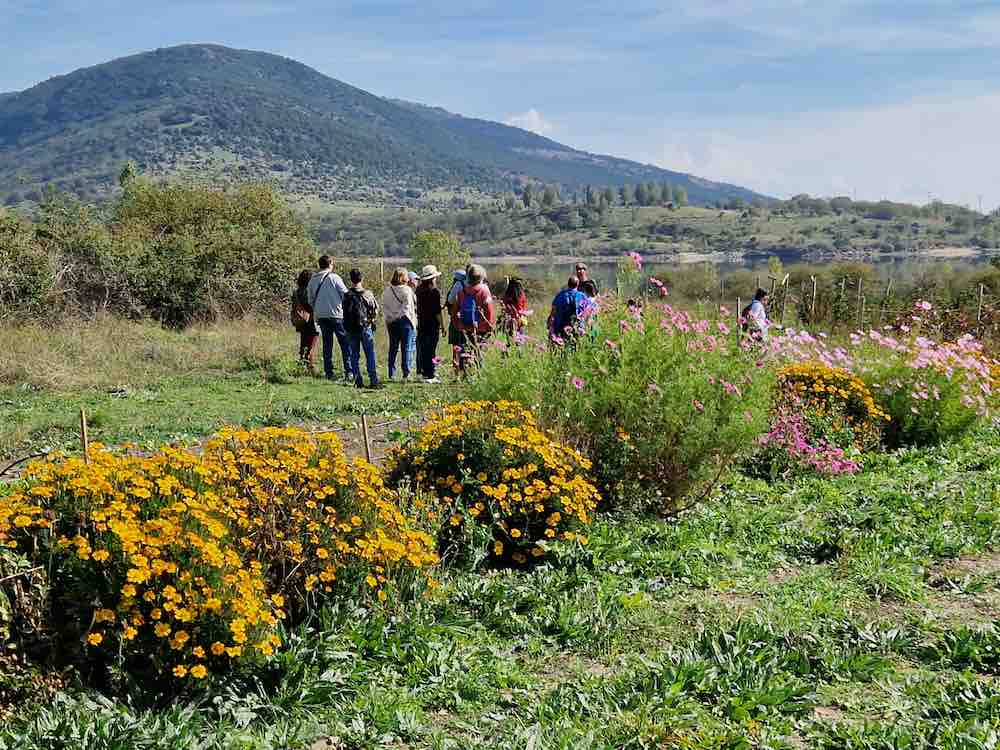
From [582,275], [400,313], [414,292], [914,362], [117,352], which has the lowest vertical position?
[117,352]

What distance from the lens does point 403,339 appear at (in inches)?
535

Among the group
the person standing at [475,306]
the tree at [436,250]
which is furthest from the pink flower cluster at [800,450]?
the tree at [436,250]

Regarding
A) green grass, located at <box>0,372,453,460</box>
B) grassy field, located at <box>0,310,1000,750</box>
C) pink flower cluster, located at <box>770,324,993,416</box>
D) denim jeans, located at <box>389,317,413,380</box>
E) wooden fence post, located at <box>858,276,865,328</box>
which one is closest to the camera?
grassy field, located at <box>0,310,1000,750</box>

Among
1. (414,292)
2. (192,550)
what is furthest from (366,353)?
(192,550)

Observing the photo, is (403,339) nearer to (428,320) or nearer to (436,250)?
(428,320)

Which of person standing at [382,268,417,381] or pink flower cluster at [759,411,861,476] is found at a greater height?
person standing at [382,268,417,381]

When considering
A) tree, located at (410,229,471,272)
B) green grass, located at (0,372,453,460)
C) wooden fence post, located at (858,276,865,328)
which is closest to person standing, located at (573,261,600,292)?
green grass, located at (0,372,453,460)

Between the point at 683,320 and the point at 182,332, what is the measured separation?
45.9 feet

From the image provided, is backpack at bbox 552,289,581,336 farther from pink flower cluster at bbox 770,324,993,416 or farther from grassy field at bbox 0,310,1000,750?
grassy field at bbox 0,310,1000,750

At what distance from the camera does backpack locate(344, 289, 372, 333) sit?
13.0 metres

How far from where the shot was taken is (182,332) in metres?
19.2

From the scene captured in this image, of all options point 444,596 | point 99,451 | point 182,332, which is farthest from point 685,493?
point 182,332

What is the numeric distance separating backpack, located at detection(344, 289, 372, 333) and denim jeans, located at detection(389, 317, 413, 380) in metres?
0.48

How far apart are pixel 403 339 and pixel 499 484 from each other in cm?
778
